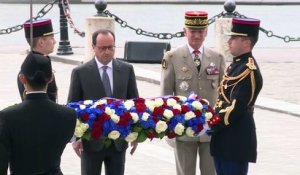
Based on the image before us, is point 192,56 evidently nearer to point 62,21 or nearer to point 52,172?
point 52,172

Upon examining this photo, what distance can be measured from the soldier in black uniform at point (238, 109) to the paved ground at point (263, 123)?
312 centimetres

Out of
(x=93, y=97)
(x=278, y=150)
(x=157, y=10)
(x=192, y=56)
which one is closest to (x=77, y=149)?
(x=93, y=97)

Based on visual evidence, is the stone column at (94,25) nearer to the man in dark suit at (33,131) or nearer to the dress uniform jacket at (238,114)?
the dress uniform jacket at (238,114)

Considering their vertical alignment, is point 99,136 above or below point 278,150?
above

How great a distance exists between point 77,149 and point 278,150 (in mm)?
4709

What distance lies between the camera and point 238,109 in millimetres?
7152

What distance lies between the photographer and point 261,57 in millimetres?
20375

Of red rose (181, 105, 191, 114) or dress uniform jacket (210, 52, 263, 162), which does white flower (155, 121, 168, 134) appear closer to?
red rose (181, 105, 191, 114)

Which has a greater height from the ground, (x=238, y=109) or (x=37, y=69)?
(x=37, y=69)

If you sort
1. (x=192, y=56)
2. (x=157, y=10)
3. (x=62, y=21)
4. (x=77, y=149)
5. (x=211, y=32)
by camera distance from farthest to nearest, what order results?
(x=157, y=10) < (x=211, y=32) < (x=62, y=21) < (x=192, y=56) < (x=77, y=149)

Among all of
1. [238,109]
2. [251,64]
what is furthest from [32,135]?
[251,64]

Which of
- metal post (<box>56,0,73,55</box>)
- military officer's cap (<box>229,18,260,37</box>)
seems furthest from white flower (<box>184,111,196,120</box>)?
metal post (<box>56,0,73,55</box>)

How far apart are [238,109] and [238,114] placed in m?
0.04

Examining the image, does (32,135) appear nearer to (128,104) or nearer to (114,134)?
(114,134)
